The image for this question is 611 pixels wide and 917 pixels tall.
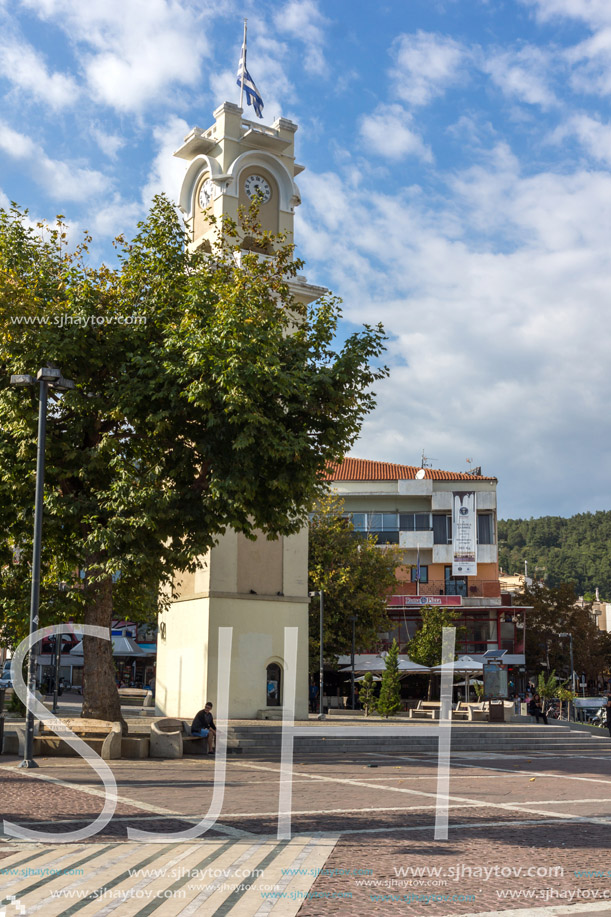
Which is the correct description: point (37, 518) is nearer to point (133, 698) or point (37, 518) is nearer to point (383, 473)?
point (133, 698)

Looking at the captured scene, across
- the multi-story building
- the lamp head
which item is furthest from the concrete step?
the multi-story building

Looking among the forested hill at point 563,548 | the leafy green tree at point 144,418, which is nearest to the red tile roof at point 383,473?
the leafy green tree at point 144,418

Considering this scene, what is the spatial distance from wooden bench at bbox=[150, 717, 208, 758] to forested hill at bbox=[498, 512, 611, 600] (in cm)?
11723

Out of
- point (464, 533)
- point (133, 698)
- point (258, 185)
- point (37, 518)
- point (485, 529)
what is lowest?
point (133, 698)

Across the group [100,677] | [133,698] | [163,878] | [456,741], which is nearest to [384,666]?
[133,698]

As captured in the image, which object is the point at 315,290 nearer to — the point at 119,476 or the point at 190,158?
the point at 190,158

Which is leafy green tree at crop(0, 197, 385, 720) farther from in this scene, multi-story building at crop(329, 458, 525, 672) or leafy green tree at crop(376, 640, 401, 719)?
multi-story building at crop(329, 458, 525, 672)

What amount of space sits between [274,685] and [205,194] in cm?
1792

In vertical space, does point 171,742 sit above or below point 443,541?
below

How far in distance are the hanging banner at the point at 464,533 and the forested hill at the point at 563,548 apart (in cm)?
6954

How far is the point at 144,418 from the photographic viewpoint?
803 inches

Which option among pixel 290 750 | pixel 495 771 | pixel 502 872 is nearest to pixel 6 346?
pixel 290 750

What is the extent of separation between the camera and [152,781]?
1491cm

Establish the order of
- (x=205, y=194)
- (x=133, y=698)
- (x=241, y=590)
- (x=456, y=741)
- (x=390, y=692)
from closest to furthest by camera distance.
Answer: (x=456, y=741) < (x=241, y=590) < (x=390, y=692) < (x=205, y=194) < (x=133, y=698)
